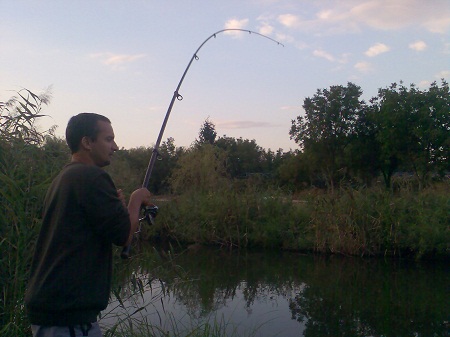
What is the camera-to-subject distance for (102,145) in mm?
2186

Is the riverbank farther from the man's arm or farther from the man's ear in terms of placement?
the man's ear

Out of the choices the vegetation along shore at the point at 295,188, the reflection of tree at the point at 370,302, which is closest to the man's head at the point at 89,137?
the vegetation along shore at the point at 295,188

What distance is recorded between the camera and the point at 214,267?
1185cm

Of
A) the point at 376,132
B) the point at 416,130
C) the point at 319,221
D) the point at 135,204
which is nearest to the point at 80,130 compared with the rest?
the point at 135,204

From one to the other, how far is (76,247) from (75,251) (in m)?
0.02

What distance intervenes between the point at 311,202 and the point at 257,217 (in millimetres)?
1705

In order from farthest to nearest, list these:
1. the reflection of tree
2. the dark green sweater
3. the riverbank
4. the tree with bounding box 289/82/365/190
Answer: the tree with bounding box 289/82/365/190 < the riverbank < the reflection of tree < the dark green sweater

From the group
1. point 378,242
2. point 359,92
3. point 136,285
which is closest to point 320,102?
point 359,92

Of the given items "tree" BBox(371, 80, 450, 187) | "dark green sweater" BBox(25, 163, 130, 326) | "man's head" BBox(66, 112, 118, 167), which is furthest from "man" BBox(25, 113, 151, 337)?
"tree" BBox(371, 80, 450, 187)

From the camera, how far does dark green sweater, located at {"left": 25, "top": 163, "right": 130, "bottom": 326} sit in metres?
1.96

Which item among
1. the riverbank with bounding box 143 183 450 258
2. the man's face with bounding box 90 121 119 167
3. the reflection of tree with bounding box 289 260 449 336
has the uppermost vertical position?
the man's face with bounding box 90 121 119 167

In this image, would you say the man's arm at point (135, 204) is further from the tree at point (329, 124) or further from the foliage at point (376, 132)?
the tree at point (329, 124)

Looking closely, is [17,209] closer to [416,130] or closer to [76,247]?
[76,247]

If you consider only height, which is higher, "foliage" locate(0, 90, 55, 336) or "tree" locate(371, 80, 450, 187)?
"tree" locate(371, 80, 450, 187)
